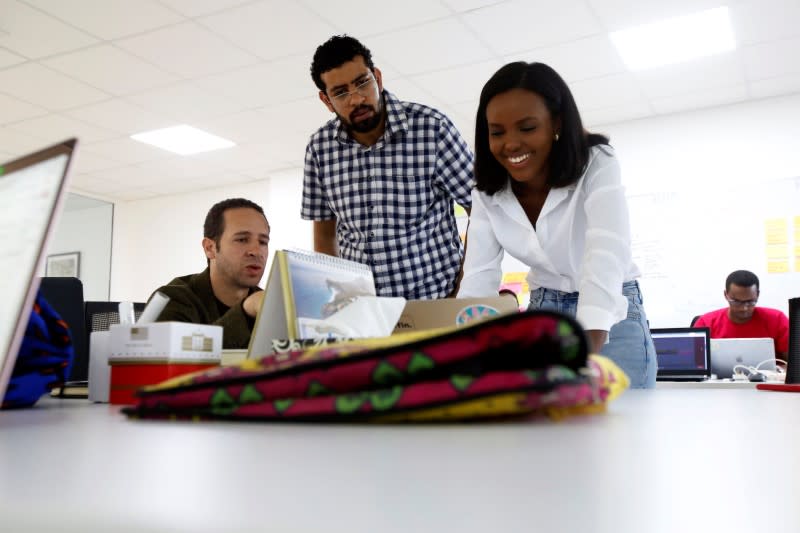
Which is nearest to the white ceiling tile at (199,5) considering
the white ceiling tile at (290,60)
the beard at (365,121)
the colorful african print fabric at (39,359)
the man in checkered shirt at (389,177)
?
the white ceiling tile at (290,60)

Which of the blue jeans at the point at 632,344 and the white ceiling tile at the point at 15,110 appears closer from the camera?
the blue jeans at the point at 632,344

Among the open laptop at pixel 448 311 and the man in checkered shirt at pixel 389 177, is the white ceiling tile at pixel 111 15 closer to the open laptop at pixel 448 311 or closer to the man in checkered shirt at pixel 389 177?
the man in checkered shirt at pixel 389 177

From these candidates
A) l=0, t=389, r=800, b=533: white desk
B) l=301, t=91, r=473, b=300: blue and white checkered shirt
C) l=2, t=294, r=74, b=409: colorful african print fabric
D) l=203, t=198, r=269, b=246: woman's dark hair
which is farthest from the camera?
l=203, t=198, r=269, b=246: woman's dark hair

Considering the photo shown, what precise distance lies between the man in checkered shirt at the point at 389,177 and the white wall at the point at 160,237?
15.3 ft

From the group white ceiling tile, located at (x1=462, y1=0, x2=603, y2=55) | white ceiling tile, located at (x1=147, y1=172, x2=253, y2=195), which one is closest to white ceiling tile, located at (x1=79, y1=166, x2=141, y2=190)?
white ceiling tile, located at (x1=147, y1=172, x2=253, y2=195)

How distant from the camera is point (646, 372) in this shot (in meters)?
1.43

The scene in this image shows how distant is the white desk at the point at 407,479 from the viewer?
0.20m

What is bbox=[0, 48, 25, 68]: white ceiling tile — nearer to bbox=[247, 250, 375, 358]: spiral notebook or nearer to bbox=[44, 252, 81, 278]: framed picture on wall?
bbox=[44, 252, 81, 278]: framed picture on wall

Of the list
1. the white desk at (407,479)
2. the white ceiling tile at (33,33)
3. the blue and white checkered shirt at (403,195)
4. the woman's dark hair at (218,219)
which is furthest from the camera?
the white ceiling tile at (33,33)

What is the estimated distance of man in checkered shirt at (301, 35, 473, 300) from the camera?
6.46 ft

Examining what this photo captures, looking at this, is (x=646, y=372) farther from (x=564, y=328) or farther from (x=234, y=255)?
(x=234, y=255)

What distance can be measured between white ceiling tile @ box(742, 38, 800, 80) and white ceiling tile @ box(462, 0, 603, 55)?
1.03 meters

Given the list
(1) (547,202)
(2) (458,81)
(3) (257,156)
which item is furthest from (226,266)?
(3) (257,156)

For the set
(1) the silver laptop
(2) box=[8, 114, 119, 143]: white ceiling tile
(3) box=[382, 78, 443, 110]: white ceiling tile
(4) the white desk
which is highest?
(3) box=[382, 78, 443, 110]: white ceiling tile
